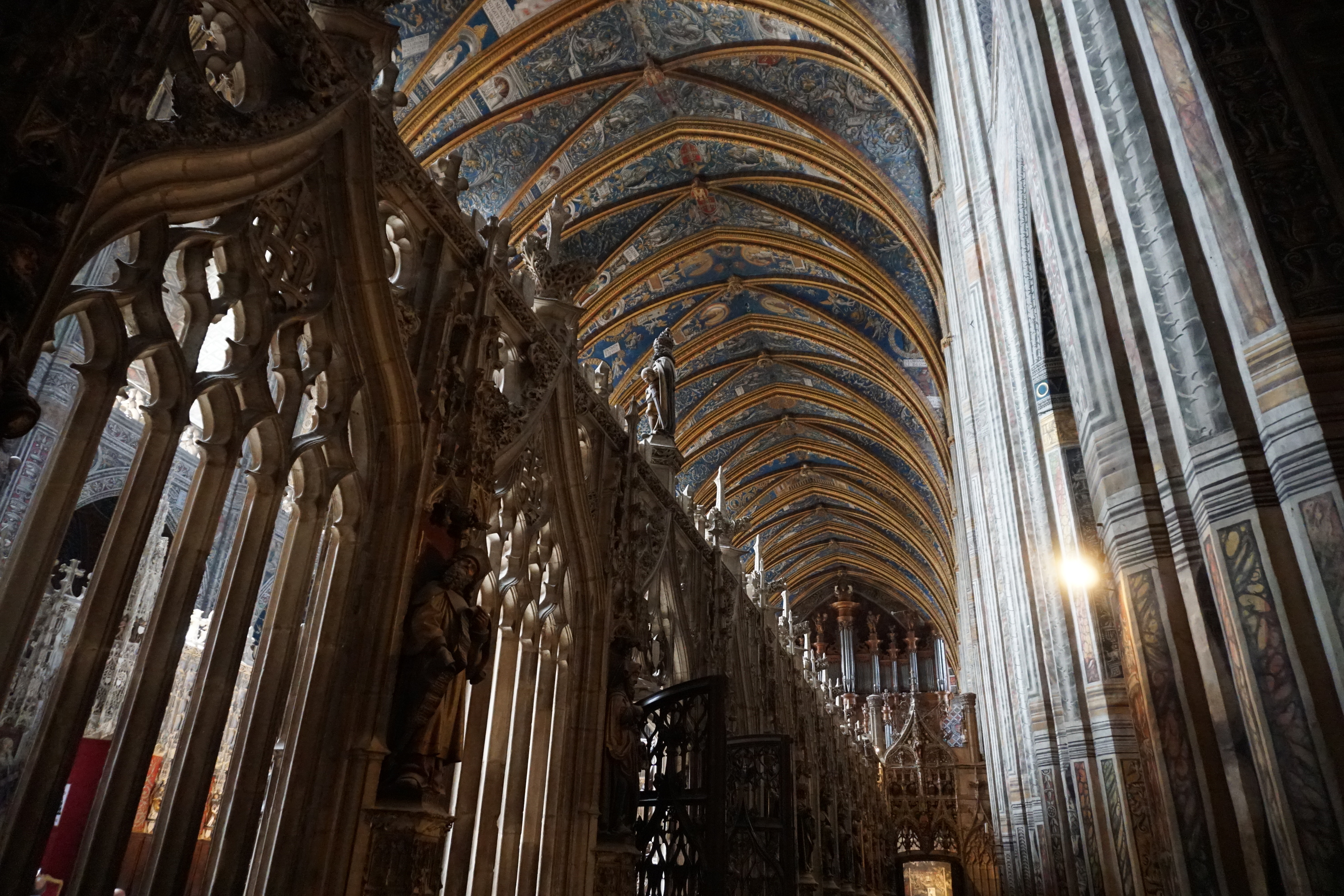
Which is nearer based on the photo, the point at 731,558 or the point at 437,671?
the point at 437,671

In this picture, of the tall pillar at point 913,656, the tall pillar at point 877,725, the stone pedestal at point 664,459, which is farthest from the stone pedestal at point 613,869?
the tall pillar at point 913,656

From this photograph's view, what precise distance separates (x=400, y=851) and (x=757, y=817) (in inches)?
203

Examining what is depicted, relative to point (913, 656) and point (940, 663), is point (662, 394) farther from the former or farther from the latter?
point (940, 663)

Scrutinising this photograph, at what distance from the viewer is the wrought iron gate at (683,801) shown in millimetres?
6180

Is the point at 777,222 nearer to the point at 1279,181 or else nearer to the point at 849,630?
the point at 1279,181

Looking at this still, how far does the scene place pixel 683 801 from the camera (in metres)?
6.69

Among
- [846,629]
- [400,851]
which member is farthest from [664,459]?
[846,629]

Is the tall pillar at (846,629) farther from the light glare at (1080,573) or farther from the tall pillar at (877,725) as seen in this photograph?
the light glare at (1080,573)

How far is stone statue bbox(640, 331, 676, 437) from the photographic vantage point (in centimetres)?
951

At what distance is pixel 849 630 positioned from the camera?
36531mm

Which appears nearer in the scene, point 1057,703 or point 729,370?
point 1057,703

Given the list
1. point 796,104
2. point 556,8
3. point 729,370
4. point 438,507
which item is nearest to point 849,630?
point 729,370

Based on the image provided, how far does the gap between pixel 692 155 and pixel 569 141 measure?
2.63m

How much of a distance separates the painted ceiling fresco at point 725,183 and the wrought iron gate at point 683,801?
7.28m
